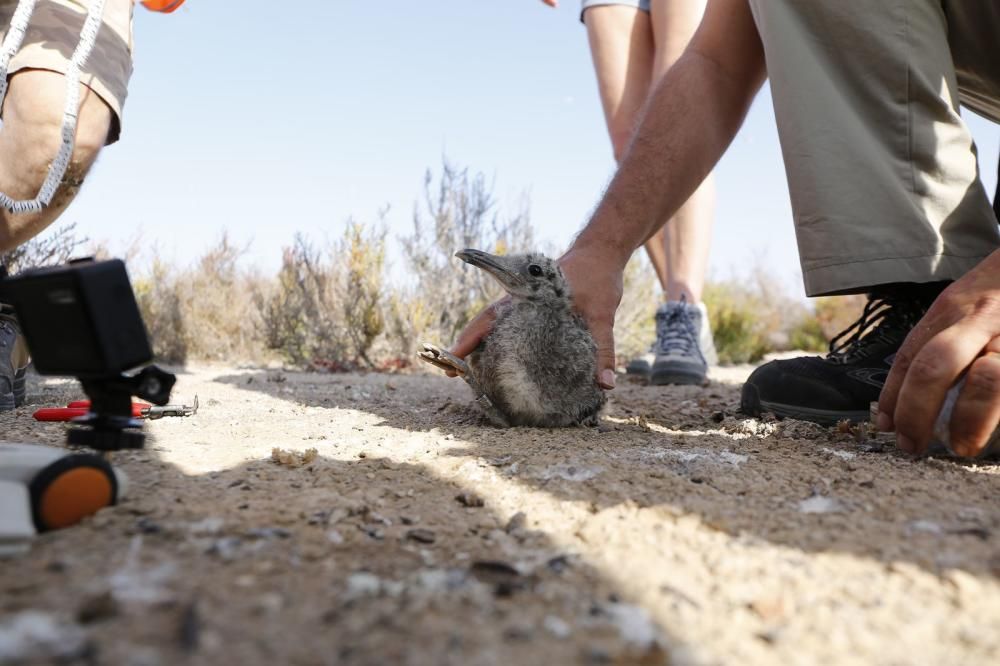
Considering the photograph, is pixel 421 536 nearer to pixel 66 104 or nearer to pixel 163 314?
pixel 66 104

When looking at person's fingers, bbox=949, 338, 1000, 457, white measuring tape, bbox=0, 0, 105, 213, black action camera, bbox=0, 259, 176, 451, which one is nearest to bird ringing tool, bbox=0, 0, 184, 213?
white measuring tape, bbox=0, 0, 105, 213

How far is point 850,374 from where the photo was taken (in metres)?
3.04

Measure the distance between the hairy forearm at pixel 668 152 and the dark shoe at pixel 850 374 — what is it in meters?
0.96

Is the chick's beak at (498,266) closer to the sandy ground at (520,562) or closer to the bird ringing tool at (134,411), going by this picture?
the sandy ground at (520,562)

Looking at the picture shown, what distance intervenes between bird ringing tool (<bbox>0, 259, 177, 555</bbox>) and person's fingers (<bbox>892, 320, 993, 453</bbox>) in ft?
7.25

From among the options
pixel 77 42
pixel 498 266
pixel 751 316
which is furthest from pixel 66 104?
pixel 751 316

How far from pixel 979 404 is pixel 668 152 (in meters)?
1.70

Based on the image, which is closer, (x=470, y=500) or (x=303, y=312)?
(x=470, y=500)

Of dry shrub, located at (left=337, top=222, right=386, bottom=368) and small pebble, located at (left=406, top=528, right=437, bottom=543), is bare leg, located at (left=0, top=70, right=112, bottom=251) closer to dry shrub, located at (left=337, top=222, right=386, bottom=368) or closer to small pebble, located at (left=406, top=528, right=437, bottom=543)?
small pebble, located at (left=406, top=528, right=437, bottom=543)

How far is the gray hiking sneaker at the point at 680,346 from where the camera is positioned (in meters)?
5.07

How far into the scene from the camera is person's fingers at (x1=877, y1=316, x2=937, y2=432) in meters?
2.29

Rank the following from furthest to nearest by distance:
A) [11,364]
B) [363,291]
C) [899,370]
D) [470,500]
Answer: [363,291] < [11,364] < [899,370] < [470,500]

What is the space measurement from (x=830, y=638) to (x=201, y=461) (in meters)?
1.93

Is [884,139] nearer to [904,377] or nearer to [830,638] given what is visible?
[904,377]
